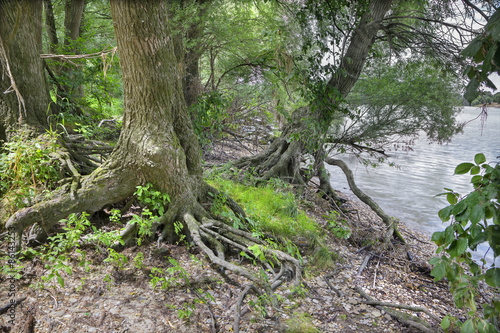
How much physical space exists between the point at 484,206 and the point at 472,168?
23 cm

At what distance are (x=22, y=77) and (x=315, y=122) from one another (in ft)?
15.8

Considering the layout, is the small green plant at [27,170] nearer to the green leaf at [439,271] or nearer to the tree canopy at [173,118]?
the tree canopy at [173,118]

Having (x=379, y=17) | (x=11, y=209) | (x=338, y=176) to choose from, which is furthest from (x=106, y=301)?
(x=338, y=176)

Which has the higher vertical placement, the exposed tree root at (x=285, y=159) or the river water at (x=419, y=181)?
the exposed tree root at (x=285, y=159)

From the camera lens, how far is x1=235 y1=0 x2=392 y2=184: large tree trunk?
571 centimetres

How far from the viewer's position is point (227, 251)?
347cm

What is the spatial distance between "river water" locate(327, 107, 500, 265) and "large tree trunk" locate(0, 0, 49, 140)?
24.9 ft

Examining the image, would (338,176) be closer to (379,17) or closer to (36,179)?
(379,17)

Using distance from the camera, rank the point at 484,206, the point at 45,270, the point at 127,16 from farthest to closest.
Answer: the point at 127,16
the point at 45,270
the point at 484,206

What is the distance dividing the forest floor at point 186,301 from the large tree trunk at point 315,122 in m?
3.04

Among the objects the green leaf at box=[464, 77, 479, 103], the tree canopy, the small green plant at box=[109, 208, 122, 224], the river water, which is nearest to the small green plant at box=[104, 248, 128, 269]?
the tree canopy

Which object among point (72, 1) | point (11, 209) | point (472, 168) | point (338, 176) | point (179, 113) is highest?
point (72, 1)

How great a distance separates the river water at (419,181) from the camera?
8992mm

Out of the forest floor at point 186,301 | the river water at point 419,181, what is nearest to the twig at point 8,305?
the forest floor at point 186,301
